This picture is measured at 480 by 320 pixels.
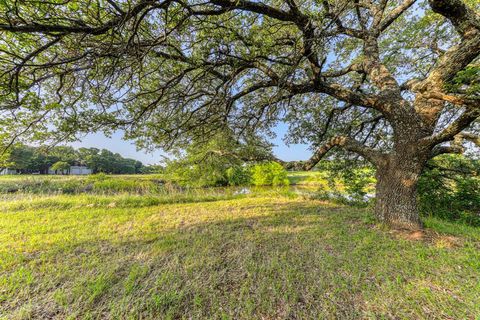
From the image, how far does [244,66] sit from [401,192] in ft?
12.6

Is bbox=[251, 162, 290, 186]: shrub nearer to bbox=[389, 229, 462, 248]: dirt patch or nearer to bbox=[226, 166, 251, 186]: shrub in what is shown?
bbox=[226, 166, 251, 186]: shrub

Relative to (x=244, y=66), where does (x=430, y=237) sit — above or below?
below

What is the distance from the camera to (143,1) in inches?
76.5

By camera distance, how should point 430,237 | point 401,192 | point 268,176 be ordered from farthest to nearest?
point 268,176 → point 401,192 → point 430,237

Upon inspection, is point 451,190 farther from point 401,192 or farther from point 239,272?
point 239,272

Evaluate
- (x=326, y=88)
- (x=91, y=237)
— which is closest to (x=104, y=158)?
(x=91, y=237)

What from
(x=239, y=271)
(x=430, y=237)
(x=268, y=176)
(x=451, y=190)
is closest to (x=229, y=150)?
(x=239, y=271)

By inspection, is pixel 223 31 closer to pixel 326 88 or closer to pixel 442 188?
pixel 326 88

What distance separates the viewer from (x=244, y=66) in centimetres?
346

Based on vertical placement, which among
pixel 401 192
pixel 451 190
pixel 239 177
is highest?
pixel 401 192

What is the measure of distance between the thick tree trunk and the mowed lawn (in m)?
0.27

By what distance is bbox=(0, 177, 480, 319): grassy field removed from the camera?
157 cm

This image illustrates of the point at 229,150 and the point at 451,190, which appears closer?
the point at 451,190

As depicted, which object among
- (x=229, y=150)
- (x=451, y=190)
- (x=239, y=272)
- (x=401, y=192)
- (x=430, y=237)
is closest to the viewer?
(x=239, y=272)
